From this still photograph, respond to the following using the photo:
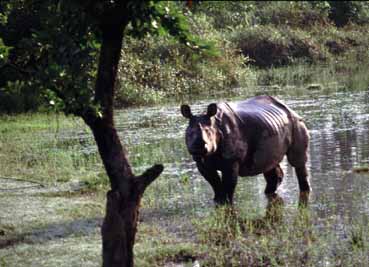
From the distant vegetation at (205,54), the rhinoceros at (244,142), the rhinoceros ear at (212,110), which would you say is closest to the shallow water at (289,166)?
the rhinoceros at (244,142)

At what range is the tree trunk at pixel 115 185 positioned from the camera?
6.78m

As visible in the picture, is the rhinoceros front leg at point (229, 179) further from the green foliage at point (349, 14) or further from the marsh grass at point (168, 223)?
the green foliage at point (349, 14)

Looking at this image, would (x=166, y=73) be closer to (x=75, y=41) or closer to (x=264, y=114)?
(x=264, y=114)

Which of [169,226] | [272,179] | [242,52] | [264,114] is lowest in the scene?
[169,226]

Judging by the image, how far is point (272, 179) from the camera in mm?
11203

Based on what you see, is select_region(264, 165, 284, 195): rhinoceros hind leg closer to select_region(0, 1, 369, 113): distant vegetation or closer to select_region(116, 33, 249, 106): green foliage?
select_region(0, 1, 369, 113): distant vegetation

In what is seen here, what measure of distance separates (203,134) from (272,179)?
1682mm

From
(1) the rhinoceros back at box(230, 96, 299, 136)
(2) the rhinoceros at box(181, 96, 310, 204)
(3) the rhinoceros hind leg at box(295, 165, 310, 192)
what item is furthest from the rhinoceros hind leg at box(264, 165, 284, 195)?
(1) the rhinoceros back at box(230, 96, 299, 136)

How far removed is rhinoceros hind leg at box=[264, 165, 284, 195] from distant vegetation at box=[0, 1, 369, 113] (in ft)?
6.36

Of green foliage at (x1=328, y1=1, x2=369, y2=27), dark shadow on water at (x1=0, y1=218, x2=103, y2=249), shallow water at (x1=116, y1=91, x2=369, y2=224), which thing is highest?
green foliage at (x1=328, y1=1, x2=369, y2=27)

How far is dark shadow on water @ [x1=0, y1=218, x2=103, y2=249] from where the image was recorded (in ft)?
29.1

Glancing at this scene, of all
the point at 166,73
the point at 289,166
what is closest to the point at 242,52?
the point at 166,73

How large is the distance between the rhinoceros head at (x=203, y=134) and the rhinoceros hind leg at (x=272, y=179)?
126cm

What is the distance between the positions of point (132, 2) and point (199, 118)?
427cm
